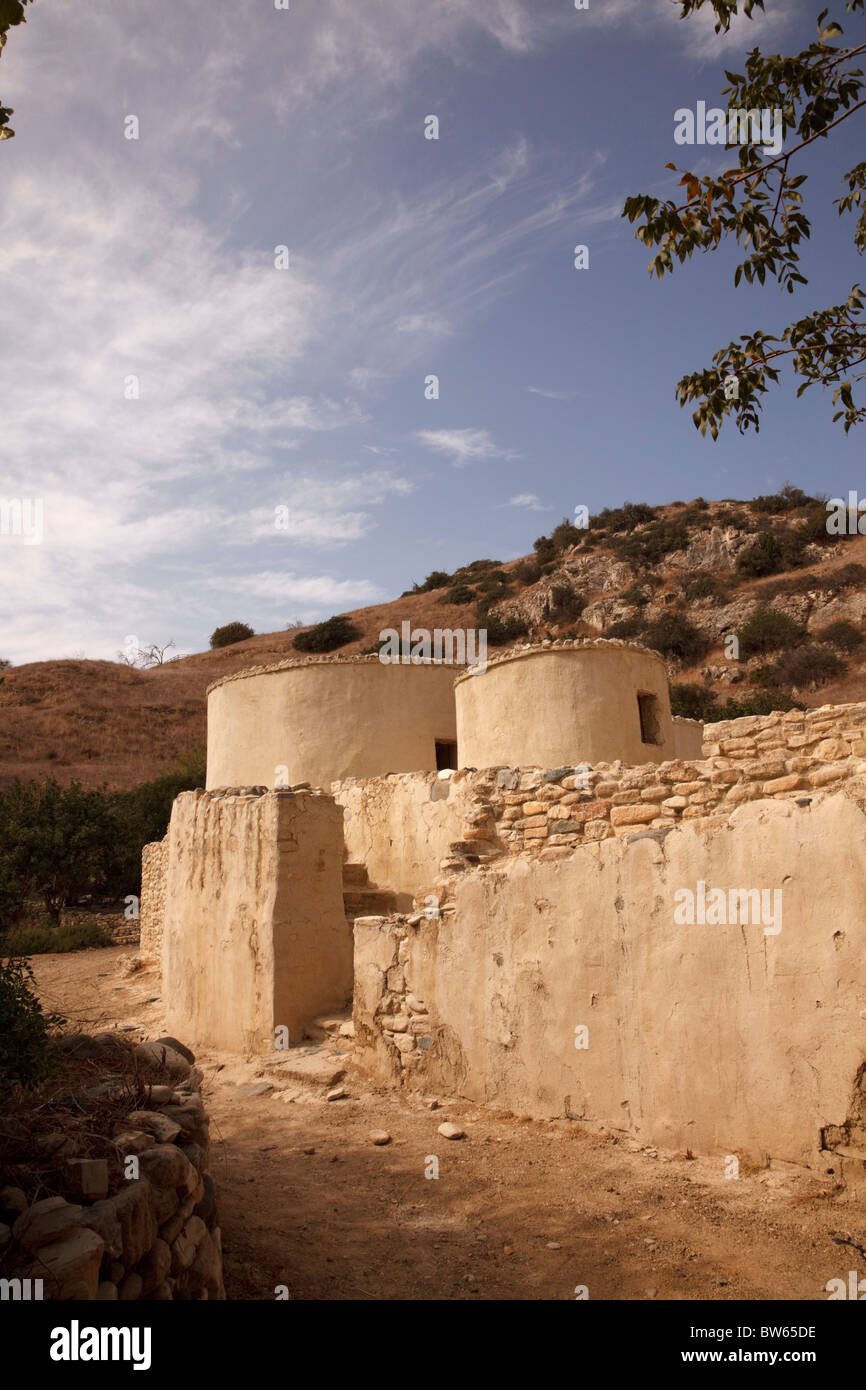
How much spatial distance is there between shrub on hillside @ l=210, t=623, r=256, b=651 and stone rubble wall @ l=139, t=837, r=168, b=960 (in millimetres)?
44491

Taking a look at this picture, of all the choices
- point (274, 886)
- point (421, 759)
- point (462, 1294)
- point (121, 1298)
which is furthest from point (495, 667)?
point (121, 1298)

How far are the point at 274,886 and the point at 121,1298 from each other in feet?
18.6

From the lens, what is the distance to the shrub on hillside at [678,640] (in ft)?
120

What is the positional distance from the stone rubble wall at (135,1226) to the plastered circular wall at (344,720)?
10.9 meters

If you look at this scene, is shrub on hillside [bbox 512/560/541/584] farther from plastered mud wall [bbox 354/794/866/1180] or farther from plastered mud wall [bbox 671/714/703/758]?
plastered mud wall [bbox 354/794/866/1180]

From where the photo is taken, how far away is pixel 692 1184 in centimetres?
471

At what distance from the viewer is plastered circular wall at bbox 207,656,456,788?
582 inches

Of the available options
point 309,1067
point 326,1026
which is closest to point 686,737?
point 326,1026

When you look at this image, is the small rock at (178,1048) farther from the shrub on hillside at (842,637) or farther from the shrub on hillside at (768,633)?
the shrub on hillside at (768,633)

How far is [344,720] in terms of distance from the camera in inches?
587

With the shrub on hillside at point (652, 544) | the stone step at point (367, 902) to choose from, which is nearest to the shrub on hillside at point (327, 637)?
the shrub on hillside at point (652, 544)

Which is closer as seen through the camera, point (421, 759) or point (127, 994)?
point (127, 994)

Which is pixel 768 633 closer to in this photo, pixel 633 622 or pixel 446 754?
pixel 633 622

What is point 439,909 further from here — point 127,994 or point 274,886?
point 127,994
